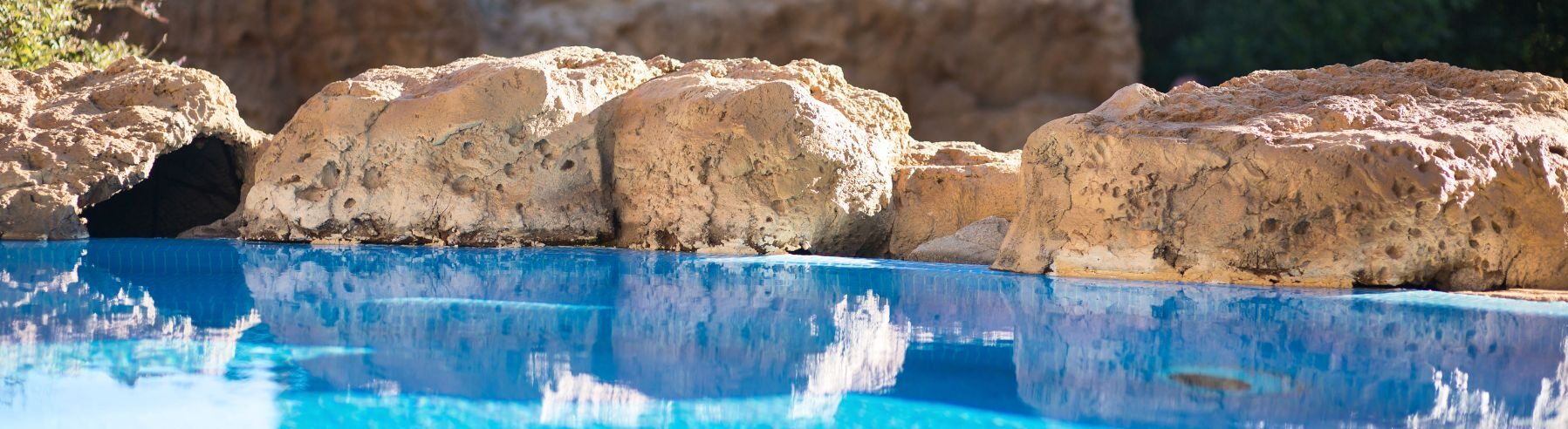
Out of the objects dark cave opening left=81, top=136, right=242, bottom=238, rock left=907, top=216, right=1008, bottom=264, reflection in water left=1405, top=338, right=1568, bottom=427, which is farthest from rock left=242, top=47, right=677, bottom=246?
reflection in water left=1405, top=338, right=1568, bottom=427

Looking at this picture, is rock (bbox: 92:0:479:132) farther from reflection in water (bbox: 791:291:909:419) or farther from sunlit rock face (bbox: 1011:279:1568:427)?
reflection in water (bbox: 791:291:909:419)

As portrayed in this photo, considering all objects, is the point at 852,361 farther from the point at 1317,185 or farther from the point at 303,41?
the point at 303,41

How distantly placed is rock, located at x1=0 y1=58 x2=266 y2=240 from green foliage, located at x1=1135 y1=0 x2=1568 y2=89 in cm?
992

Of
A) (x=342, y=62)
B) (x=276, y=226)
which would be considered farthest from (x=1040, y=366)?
(x=342, y=62)

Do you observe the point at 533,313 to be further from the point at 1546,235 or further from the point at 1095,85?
the point at 1095,85

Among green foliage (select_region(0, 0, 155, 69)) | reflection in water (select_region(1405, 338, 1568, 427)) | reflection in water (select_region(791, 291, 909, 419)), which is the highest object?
green foliage (select_region(0, 0, 155, 69))

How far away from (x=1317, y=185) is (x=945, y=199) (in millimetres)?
2518

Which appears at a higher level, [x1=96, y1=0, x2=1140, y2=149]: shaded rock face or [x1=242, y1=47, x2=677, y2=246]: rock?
[x1=96, y1=0, x2=1140, y2=149]: shaded rock face

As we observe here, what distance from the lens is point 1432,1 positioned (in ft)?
43.3

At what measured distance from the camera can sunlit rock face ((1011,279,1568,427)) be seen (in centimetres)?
289

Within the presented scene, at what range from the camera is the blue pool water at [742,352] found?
2.76 m

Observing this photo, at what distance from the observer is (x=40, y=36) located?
29.2 feet

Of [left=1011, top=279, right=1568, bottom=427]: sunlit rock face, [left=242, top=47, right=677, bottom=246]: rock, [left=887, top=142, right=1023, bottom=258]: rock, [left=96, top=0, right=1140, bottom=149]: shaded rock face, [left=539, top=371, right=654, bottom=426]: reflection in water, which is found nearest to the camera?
[left=539, top=371, right=654, bottom=426]: reflection in water

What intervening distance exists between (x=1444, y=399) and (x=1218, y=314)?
1.41 metres
